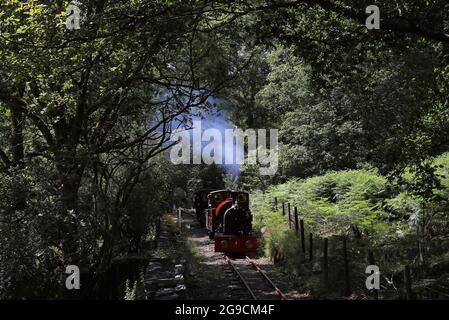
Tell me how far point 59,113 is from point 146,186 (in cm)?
456

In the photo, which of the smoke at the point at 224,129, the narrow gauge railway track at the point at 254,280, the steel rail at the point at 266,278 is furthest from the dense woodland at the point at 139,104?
the smoke at the point at 224,129

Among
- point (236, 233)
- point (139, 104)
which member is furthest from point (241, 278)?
point (139, 104)

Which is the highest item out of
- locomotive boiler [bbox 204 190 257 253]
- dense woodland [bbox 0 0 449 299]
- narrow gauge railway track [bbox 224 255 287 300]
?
dense woodland [bbox 0 0 449 299]

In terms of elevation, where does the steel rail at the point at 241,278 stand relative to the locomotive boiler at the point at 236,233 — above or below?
below

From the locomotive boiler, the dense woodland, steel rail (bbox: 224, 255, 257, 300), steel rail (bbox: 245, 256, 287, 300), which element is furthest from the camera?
the locomotive boiler

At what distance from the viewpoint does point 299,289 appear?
12633 millimetres

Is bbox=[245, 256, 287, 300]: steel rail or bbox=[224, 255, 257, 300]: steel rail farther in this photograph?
bbox=[224, 255, 257, 300]: steel rail

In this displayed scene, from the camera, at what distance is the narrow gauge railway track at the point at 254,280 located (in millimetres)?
12234

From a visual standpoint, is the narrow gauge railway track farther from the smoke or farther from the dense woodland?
the smoke

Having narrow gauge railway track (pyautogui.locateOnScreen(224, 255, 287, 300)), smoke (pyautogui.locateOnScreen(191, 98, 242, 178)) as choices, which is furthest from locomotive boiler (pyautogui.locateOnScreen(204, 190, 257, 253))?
smoke (pyautogui.locateOnScreen(191, 98, 242, 178))

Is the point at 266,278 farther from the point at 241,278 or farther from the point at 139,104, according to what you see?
the point at 139,104

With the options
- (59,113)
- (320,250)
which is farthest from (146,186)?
(320,250)

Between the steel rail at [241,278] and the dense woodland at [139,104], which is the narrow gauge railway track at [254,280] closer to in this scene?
the steel rail at [241,278]

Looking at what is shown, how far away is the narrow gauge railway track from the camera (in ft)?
40.1
